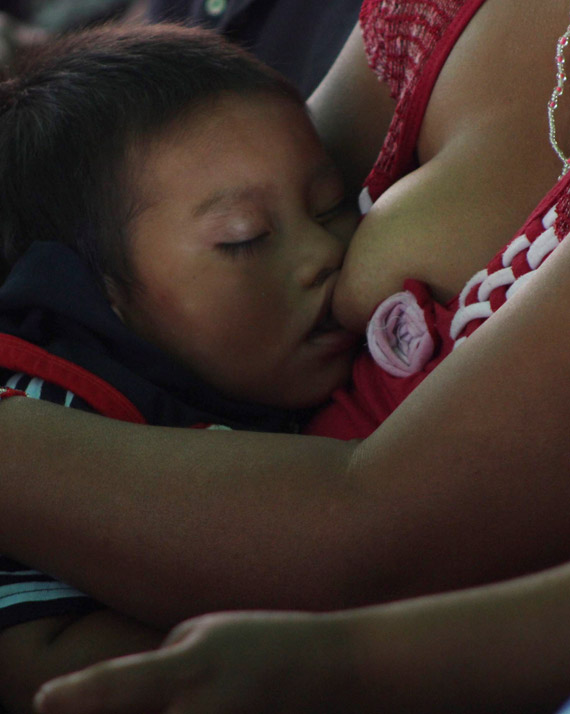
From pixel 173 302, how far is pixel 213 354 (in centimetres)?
→ 7

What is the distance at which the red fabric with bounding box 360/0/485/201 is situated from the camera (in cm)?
87

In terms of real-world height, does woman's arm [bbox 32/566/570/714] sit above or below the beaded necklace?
below

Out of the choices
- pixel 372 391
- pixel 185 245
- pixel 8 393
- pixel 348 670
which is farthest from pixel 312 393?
pixel 348 670

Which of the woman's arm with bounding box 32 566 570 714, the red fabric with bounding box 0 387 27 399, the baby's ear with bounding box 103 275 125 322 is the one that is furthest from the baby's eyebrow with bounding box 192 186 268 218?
the woman's arm with bounding box 32 566 570 714

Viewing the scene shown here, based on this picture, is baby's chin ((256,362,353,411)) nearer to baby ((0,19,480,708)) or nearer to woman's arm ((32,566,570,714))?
baby ((0,19,480,708))

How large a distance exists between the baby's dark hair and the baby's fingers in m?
0.68

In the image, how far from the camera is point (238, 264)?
0.94 metres

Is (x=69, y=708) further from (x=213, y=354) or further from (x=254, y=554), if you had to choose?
(x=213, y=354)

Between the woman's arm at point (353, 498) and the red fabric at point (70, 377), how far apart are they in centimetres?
18

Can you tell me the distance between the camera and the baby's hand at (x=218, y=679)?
0.35 m

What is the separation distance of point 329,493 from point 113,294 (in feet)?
1.76

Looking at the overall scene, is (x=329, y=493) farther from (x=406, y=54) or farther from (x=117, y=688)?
(x=406, y=54)

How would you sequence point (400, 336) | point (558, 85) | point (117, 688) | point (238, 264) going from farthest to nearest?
1. point (238, 264)
2. point (400, 336)
3. point (558, 85)
4. point (117, 688)

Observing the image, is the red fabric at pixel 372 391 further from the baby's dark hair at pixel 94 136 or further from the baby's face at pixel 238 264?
the baby's dark hair at pixel 94 136
